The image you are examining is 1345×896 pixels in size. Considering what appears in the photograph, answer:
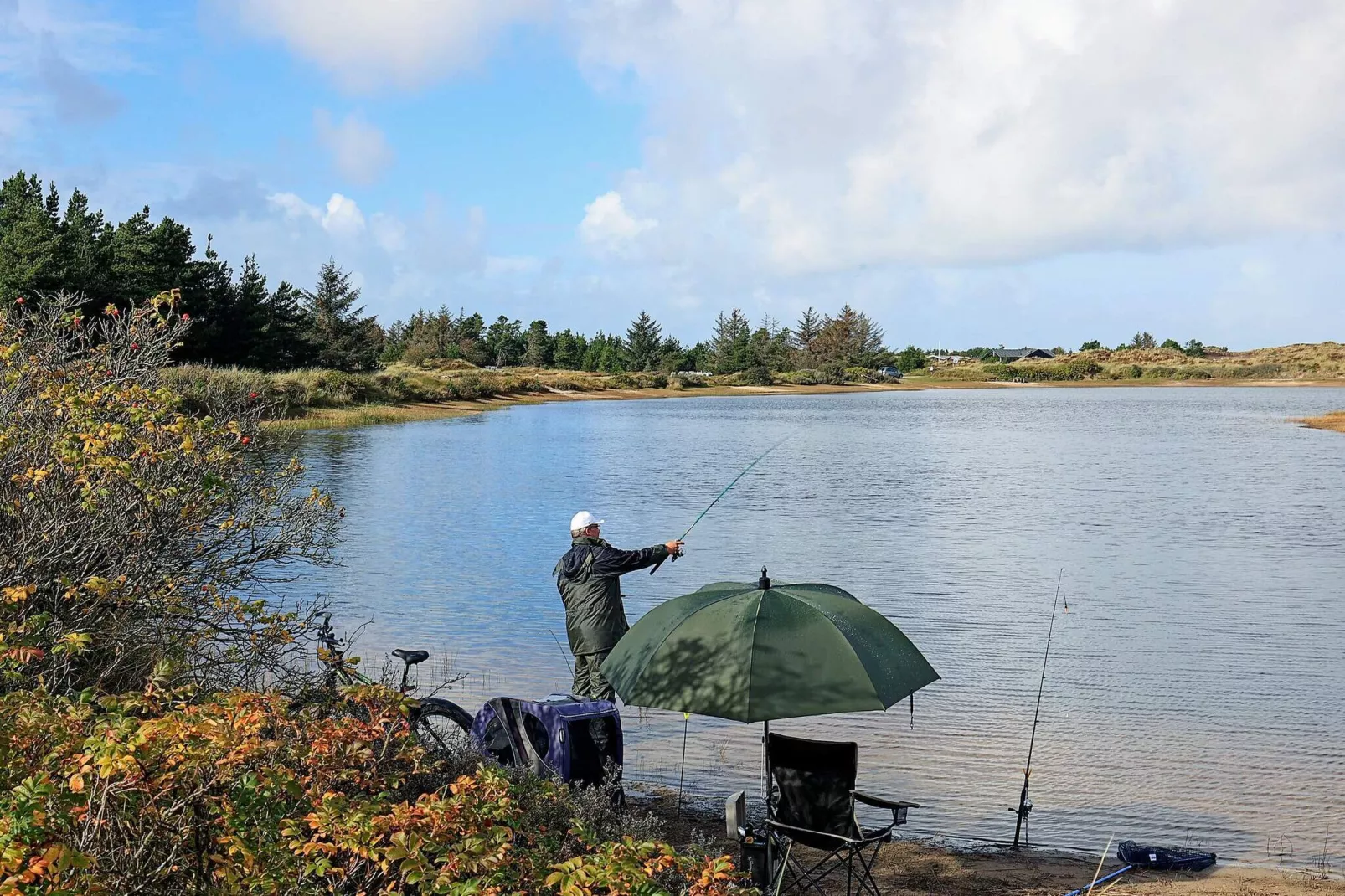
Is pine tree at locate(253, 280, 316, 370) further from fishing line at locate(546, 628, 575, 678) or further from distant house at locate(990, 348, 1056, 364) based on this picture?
distant house at locate(990, 348, 1056, 364)

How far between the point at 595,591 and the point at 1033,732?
4.03 meters

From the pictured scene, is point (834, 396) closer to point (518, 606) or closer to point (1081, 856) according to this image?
point (518, 606)

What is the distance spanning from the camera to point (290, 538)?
838cm

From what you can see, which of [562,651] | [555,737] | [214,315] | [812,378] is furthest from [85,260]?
[812,378]

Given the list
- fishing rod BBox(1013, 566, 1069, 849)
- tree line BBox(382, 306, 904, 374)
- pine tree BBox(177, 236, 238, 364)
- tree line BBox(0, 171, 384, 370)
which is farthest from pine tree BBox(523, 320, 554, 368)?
fishing rod BBox(1013, 566, 1069, 849)

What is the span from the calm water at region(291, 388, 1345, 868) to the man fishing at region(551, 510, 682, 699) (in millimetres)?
1128

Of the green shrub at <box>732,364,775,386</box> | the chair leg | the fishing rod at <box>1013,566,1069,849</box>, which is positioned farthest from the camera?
the green shrub at <box>732,364,775,386</box>

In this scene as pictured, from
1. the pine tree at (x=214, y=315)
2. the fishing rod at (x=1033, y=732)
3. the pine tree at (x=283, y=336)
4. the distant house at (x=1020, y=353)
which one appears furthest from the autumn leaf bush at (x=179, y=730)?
the distant house at (x=1020, y=353)

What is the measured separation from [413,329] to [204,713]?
383ft

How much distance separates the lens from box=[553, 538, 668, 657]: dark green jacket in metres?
8.35

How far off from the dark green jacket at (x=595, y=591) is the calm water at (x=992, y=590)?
133 centimetres

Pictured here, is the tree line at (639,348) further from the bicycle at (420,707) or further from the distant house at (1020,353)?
the bicycle at (420,707)

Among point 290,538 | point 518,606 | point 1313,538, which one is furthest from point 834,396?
point 290,538

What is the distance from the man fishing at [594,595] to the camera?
835 centimetres
